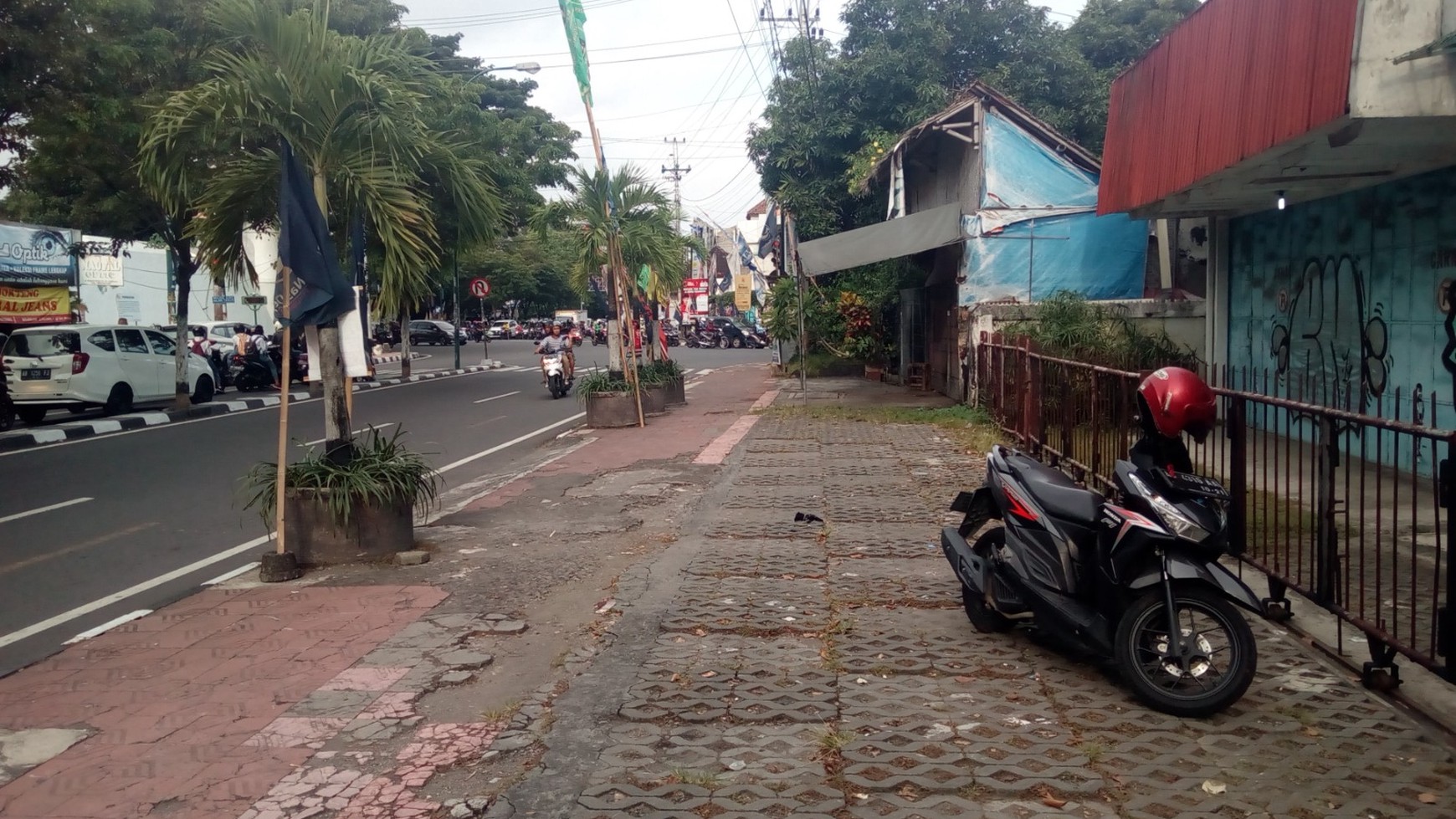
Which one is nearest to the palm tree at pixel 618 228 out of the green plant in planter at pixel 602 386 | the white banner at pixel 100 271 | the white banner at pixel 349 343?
the green plant in planter at pixel 602 386

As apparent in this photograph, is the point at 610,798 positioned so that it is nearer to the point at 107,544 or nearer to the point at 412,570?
the point at 412,570

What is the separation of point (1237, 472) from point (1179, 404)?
5.12 ft

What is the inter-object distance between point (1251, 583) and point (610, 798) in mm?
4473

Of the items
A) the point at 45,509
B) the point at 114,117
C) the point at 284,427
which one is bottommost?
the point at 45,509

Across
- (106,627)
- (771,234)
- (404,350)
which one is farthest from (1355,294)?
(404,350)

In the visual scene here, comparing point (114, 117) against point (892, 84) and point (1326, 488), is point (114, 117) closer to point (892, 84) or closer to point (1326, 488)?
point (892, 84)

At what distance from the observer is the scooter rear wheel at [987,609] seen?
584cm

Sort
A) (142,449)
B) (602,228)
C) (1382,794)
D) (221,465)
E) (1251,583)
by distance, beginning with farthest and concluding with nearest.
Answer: (602,228)
(142,449)
(221,465)
(1251,583)
(1382,794)

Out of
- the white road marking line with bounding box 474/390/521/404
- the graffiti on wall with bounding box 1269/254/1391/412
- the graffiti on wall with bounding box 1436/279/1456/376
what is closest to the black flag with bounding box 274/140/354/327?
the graffiti on wall with bounding box 1269/254/1391/412

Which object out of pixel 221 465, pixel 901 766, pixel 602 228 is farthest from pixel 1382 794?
pixel 602 228

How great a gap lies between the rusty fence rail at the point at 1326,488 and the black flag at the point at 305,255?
18.5ft

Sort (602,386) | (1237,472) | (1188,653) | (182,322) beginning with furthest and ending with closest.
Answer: (182,322), (602,386), (1237,472), (1188,653)

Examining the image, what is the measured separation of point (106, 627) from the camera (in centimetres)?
669

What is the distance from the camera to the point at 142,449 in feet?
50.6
